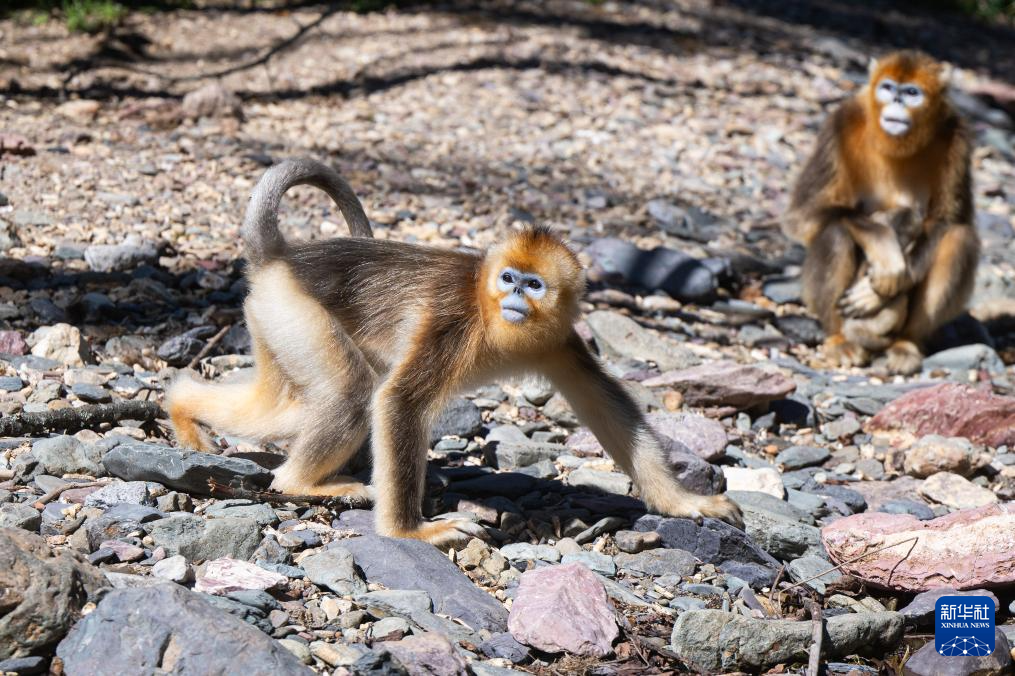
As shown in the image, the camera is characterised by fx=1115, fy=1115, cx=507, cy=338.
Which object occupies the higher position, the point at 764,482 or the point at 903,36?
the point at 903,36

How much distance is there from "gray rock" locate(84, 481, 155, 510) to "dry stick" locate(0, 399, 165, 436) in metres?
0.52

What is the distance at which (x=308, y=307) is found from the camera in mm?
4215

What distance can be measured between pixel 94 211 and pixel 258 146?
1.58 meters

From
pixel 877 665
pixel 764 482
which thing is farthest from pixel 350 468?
pixel 877 665

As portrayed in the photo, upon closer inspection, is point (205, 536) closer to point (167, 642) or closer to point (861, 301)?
point (167, 642)

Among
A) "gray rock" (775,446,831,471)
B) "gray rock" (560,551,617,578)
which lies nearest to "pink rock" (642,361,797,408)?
"gray rock" (775,446,831,471)

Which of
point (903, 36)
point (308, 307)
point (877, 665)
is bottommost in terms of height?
point (877, 665)

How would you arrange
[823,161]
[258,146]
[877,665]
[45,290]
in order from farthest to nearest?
1. [258,146]
2. [823,161]
3. [45,290]
4. [877,665]

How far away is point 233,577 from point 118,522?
0.52 metres

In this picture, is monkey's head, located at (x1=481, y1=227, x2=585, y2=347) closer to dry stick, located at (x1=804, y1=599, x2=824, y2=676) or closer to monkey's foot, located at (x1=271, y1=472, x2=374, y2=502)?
monkey's foot, located at (x1=271, y1=472, x2=374, y2=502)

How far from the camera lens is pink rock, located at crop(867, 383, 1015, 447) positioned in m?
5.70

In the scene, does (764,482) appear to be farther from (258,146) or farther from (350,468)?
(258,146)

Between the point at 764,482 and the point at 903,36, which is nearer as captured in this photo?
the point at 764,482

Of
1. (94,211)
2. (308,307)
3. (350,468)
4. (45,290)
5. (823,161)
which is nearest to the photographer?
(308,307)
